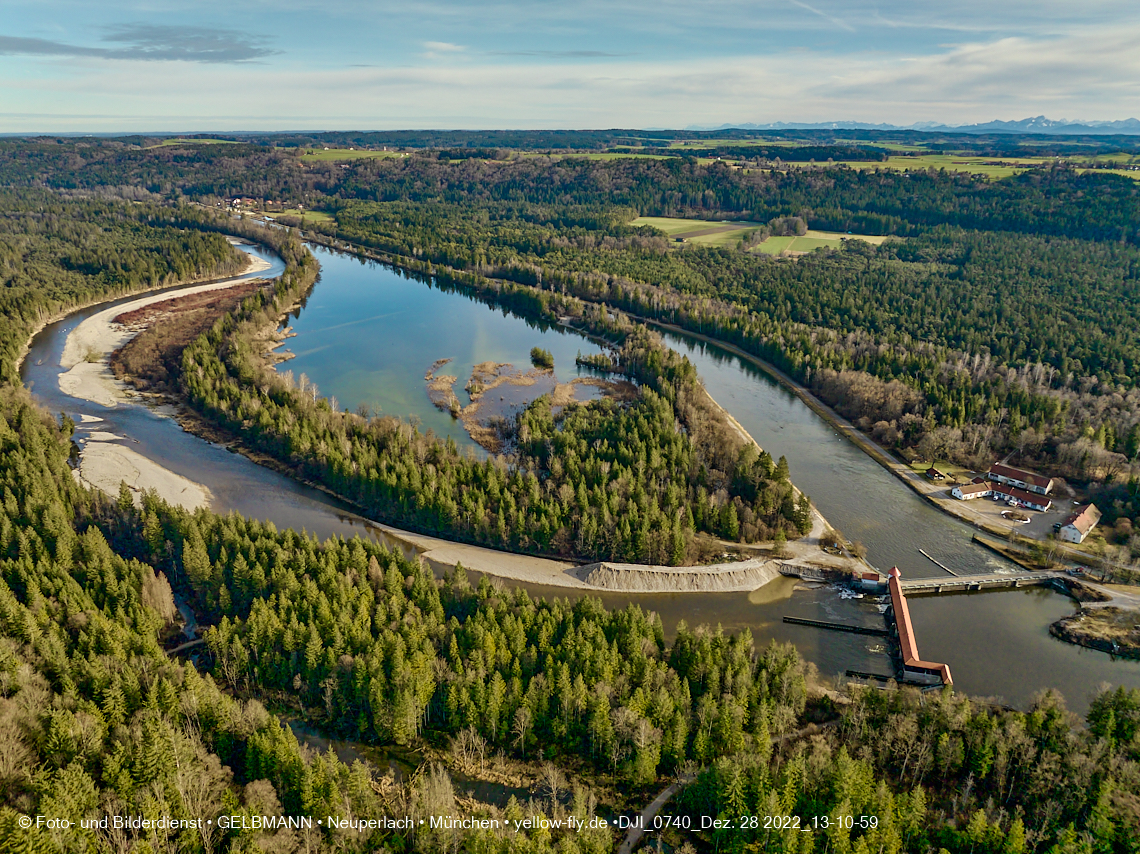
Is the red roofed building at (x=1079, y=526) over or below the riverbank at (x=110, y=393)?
below

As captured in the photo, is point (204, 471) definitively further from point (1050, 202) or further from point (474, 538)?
point (1050, 202)

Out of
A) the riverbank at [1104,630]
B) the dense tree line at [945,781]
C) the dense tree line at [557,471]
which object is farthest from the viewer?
the dense tree line at [557,471]

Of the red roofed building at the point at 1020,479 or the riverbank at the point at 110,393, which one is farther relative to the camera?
the riverbank at the point at 110,393

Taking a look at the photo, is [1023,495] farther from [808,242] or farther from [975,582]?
[808,242]

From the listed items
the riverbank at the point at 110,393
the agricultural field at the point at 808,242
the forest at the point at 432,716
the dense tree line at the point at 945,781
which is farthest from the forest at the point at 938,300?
the riverbank at the point at 110,393

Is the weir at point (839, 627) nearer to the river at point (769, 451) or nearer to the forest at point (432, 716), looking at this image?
the river at point (769, 451)

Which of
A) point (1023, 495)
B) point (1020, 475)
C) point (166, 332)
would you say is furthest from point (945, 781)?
point (166, 332)
